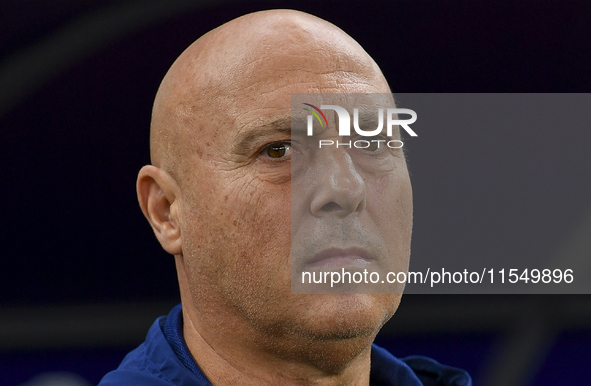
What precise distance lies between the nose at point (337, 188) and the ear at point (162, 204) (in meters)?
0.47

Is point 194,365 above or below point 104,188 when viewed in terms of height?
below

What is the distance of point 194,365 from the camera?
254 centimetres

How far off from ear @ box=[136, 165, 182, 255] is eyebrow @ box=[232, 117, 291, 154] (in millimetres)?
282

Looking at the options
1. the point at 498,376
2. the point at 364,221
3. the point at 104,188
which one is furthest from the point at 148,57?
the point at 498,376

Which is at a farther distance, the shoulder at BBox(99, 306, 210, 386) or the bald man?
the shoulder at BBox(99, 306, 210, 386)

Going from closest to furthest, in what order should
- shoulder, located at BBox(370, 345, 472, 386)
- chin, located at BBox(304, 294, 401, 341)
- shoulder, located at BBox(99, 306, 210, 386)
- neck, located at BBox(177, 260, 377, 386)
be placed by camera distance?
chin, located at BBox(304, 294, 401, 341) < neck, located at BBox(177, 260, 377, 386) < shoulder, located at BBox(99, 306, 210, 386) < shoulder, located at BBox(370, 345, 472, 386)

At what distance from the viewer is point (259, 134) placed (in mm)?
2305

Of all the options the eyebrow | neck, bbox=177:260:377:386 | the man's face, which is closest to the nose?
the man's face

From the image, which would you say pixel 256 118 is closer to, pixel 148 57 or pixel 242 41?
pixel 242 41

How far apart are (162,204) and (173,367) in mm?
500

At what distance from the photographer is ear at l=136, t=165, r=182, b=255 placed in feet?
8.23

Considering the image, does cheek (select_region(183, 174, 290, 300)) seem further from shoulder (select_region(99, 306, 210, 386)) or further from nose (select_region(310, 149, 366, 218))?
shoulder (select_region(99, 306, 210, 386))

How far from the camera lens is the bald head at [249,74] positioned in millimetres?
2326

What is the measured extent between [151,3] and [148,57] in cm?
23
